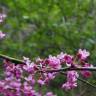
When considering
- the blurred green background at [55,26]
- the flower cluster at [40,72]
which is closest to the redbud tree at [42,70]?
the flower cluster at [40,72]

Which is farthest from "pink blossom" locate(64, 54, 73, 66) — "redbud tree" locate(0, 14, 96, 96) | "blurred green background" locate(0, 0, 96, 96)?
"blurred green background" locate(0, 0, 96, 96)

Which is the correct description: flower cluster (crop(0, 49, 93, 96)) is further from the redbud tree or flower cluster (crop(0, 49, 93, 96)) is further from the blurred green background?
the blurred green background

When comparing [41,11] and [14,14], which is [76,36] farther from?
[14,14]

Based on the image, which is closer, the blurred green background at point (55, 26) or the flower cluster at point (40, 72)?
the flower cluster at point (40, 72)

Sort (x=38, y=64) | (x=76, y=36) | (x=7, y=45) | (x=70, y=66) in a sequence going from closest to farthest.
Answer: (x=70, y=66) → (x=38, y=64) → (x=76, y=36) → (x=7, y=45)

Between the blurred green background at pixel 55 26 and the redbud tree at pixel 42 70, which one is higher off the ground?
the blurred green background at pixel 55 26

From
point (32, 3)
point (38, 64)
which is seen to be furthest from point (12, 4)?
point (38, 64)

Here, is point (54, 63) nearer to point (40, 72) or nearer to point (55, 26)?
point (40, 72)

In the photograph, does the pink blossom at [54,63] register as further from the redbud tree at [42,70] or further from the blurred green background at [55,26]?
the blurred green background at [55,26]

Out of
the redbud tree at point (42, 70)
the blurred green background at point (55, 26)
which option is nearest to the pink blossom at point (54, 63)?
the redbud tree at point (42, 70)
